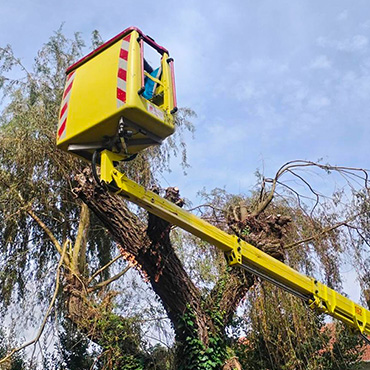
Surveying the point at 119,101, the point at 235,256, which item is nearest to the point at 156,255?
the point at 235,256

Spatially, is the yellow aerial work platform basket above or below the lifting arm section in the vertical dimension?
above

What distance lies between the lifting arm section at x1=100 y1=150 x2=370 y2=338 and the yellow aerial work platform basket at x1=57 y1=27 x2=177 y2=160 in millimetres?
231

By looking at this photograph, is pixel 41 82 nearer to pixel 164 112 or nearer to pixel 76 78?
pixel 76 78

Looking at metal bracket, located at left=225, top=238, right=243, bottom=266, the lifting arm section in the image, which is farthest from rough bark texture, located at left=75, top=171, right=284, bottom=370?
metal bracket, located at left=225, top=238, right=243, bottom=266

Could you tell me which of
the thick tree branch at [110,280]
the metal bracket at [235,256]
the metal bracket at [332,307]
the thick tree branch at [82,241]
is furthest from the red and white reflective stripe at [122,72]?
the thick tree branch at [110,280]

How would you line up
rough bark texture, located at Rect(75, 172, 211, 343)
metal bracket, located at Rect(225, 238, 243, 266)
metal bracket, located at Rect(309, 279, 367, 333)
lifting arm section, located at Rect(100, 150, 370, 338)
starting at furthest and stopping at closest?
metal bracket, located at Rect(309, 279, 367, 333), rough bark texture, located at Rect(75, 172, 211, 343), metal bracket, located at Rect(225, 238, 243, 266), lifting arm section, located at Rect(100, 150, 370, 338)

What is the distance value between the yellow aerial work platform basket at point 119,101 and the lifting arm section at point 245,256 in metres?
0.23

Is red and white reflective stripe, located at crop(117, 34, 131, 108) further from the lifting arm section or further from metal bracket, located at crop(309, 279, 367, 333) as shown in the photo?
metal bracket, located at crop(309, 279, 367, 333)

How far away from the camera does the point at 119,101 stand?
137 inches

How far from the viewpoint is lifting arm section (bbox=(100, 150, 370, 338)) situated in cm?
385

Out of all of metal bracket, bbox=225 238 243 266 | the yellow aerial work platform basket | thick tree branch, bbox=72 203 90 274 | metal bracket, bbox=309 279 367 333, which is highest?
thick tree branch, bbox=72 203 90 274

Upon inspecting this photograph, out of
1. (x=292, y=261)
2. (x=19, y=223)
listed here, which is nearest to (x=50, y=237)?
(x=19, y=223)

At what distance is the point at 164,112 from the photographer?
12.3 ft

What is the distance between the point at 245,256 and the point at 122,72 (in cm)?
227
